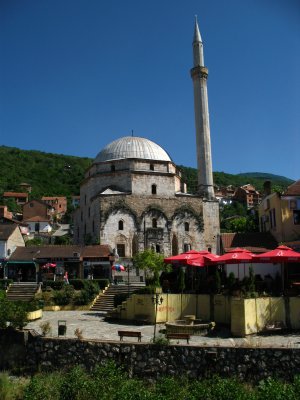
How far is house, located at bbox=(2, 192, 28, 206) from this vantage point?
272 ft

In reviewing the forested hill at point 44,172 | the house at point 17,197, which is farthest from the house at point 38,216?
the forested hill at point 44,172

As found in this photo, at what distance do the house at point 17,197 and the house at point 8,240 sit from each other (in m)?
49.0

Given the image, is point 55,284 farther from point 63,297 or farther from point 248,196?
point 248,196

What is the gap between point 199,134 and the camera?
38.6m

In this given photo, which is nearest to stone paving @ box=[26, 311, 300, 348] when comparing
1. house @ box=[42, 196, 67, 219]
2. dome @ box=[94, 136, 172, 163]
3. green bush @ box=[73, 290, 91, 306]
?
green bush @ box=[73, 290, 91, 306]

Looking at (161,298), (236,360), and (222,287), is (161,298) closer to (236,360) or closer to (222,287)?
(222,287)

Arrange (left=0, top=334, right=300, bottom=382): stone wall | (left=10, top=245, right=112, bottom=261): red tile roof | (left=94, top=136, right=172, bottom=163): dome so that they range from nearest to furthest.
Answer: (left=0, top=334, right=300, bottom=382): stone wall
(left=10, top=245, right=112, bottom=261): red tile roof
(left=94, top=136, right=172, bottom=163): dome

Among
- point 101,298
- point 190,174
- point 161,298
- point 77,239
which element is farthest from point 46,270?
point 190,174

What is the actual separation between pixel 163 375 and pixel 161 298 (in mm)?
Answer: 4464

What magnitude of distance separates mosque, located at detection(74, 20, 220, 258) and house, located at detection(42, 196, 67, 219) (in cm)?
4398

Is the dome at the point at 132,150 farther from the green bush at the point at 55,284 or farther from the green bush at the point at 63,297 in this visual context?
the green bush at the point at 63,297

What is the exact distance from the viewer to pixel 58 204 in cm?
8556

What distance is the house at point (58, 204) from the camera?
83.6 m

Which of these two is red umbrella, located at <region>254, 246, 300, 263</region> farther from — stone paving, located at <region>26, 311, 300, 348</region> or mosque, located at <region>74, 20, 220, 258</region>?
mosque, located at <region>74, 20, 220, 258</region>
